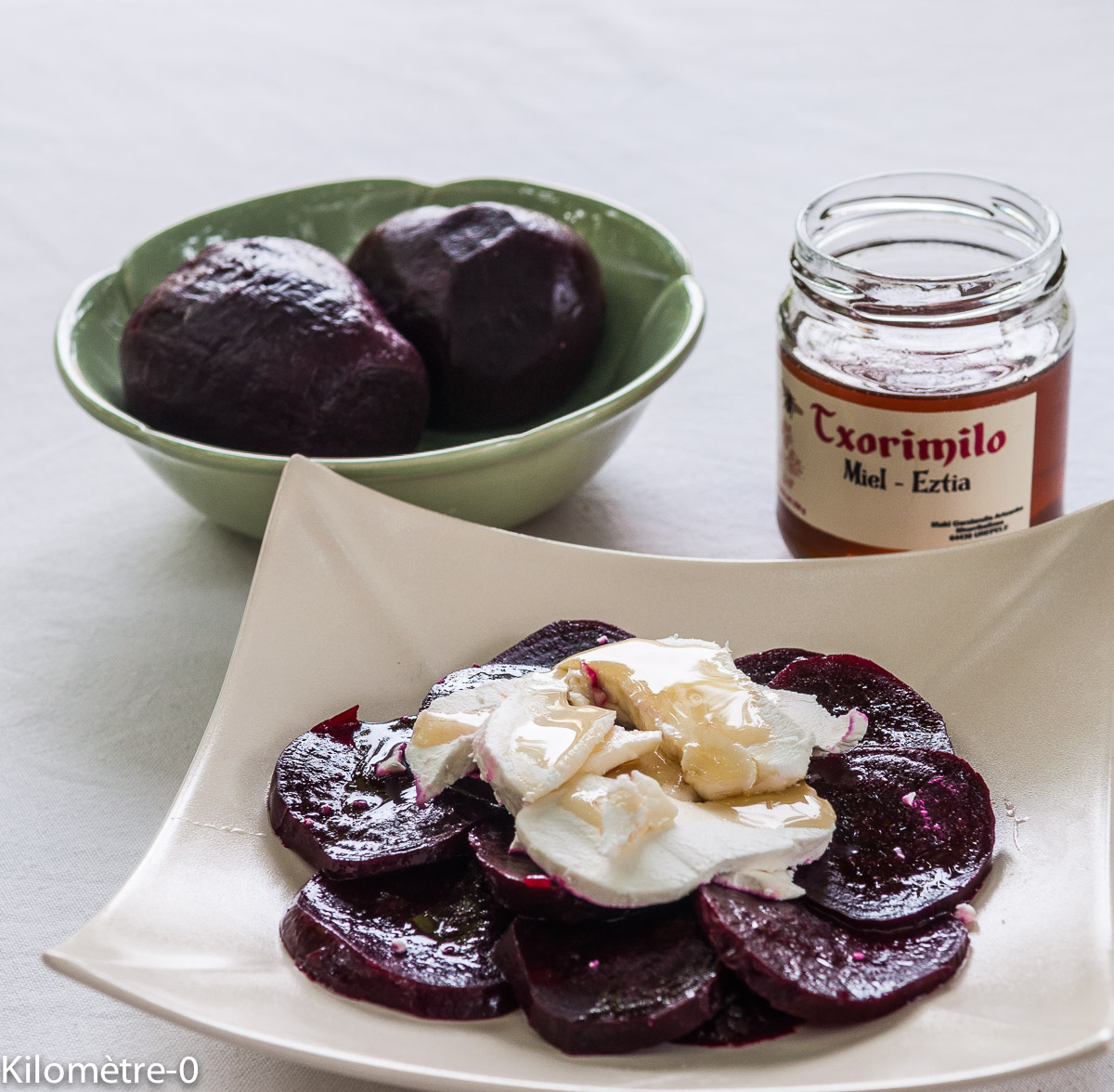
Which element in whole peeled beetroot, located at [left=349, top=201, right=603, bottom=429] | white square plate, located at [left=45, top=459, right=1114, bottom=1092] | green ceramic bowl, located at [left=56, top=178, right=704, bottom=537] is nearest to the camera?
white square plate, located at [left=45, top=459, right=1114, bottom=1092]

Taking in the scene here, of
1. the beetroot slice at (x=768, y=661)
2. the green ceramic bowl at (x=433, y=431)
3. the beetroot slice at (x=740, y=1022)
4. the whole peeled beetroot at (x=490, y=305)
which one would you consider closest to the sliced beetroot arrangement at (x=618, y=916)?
the beetroot slice at (x=740, y=1022)

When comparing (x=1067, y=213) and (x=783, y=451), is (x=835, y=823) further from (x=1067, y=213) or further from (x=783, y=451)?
(x=1067, y=213)

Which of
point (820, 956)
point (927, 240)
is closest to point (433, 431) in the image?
point (927, 240)

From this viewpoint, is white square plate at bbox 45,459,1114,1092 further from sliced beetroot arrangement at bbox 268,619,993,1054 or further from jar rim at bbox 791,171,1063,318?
jar rim at bbox 791,171,1063,318

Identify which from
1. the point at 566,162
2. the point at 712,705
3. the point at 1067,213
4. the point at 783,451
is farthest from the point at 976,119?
the point at 712,705

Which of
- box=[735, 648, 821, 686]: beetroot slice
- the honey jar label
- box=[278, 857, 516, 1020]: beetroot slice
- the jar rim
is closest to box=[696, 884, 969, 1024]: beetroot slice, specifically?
box=[278, 857, 516, 1020]: beetroot slice

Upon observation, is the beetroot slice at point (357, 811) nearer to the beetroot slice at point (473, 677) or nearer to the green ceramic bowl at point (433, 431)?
the beetroot slice at point (473, 677)
